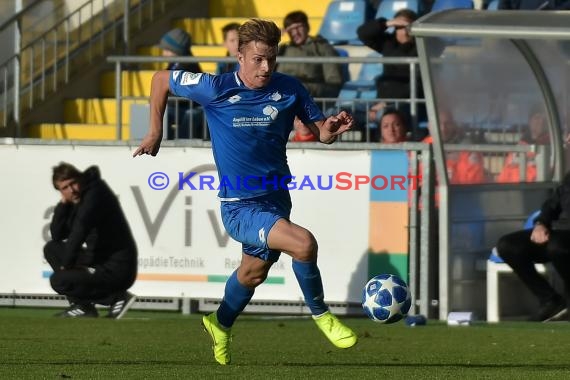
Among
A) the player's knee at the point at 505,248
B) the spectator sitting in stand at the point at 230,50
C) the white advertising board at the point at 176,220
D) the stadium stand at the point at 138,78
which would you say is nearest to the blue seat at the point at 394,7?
the stadium stand at the point at 138,78

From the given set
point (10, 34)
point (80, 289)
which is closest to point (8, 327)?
point (80, 289)

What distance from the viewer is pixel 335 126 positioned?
9.05m

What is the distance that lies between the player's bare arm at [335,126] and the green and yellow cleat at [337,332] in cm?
108

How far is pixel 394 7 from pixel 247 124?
1011 centimetres

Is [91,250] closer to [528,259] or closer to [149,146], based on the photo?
[528,259]

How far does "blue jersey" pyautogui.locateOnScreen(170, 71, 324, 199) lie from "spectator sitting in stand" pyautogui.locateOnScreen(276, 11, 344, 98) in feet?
21.2

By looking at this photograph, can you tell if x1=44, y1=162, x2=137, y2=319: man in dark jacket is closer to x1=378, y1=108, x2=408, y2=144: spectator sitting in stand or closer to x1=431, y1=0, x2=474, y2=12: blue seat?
x1=378, y1=108, x2=408, y2=144: spectator sitting in stand

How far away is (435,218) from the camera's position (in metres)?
14.2

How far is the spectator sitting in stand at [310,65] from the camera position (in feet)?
53.3

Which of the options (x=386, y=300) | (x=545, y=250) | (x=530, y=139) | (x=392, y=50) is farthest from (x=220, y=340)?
(x=392, y=50)

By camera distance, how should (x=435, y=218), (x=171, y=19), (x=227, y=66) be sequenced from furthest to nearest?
(x=171, y=19) < (x=227, y=66) < (x=435, y=218)

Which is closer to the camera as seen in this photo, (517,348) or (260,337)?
(517,348)

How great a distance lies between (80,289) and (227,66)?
3379 millimetres

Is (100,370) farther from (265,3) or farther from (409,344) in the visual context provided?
(265,3)
